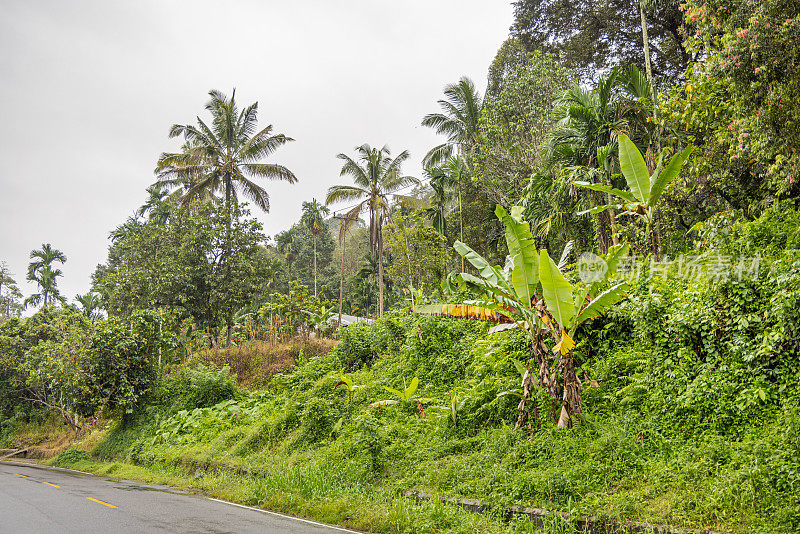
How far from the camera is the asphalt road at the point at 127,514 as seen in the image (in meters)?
6.94

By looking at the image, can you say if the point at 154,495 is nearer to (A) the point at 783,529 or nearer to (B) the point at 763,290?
(A) the point at 783,529

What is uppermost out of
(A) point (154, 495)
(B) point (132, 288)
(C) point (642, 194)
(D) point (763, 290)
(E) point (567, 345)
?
(B) point (132, 288)

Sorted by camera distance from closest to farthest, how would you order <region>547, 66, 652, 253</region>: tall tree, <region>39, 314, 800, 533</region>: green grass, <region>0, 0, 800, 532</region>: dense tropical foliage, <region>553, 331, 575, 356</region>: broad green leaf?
<region>39, 314, 800, 533</region>: green grass
<region>0, 0, 800, 532</region>: dense tropical foliage
<region>553, 331, 575, 356</region>: broad green leaf
<region>547, 66, 652, 253</region>: tall tree

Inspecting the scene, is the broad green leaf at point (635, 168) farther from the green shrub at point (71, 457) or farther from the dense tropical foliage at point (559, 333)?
the green shrub at point (71, 457)

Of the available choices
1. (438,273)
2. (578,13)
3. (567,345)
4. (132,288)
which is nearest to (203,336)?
(132,288)

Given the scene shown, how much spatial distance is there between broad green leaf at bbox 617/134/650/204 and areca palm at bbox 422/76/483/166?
1809 cm

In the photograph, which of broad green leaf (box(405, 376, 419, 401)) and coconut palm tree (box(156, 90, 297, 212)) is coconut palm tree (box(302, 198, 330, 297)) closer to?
coconut palm tree (box(156, 90, 297, 212))

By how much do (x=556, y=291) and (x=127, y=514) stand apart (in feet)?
23.7

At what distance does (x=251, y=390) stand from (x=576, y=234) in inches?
542

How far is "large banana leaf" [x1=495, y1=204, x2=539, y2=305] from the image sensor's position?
27.7 ft

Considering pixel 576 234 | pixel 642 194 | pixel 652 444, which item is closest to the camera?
pixel 652 444

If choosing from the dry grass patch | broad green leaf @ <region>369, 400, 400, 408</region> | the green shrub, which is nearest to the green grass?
broad green leaf @ <region>369, 400, 400, 408</region>

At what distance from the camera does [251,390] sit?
721 inches

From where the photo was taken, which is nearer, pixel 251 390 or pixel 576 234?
pixel 251 390
